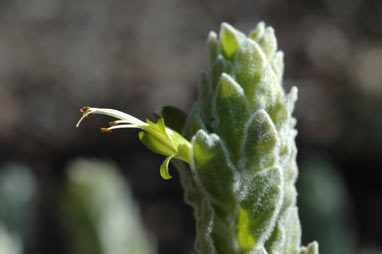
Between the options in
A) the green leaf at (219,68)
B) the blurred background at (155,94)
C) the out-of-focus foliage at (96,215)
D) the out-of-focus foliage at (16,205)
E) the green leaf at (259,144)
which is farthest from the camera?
the blurred background at (155,94)

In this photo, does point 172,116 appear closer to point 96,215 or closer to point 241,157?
point 241,157

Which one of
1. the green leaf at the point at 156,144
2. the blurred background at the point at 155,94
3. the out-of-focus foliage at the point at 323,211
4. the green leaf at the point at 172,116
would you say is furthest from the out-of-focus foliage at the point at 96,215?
the green leaf at the point at 156,144

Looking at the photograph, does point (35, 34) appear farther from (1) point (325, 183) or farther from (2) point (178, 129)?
(2) point (178, 129)

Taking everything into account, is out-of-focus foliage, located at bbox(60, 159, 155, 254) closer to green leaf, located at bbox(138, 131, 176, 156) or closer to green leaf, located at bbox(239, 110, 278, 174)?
green leaf, located at bbox(138, 131, 176, 156)

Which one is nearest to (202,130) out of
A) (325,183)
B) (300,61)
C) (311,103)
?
(325,183)

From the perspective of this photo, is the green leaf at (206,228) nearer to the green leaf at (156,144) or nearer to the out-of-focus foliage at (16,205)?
the green leaf at (156,144)

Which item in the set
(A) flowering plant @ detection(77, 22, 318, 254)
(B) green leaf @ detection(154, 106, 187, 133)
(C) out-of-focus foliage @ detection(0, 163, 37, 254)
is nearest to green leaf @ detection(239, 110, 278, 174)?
(A) flowering plant @ detection(77, 22, 318, 254)

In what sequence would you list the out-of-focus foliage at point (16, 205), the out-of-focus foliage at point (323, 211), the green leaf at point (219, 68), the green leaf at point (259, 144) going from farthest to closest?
the out-of-focus foliage at point (16, 205) < the out-of-focus foliage at point (323, 211) < the green leaf at point (219, 68) < the green leaf at point (259, 144)

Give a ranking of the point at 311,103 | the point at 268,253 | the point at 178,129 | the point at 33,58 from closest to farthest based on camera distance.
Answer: the point at 268,253 → the point at 178,129 → the point at 311,103 → the point at 33,58
